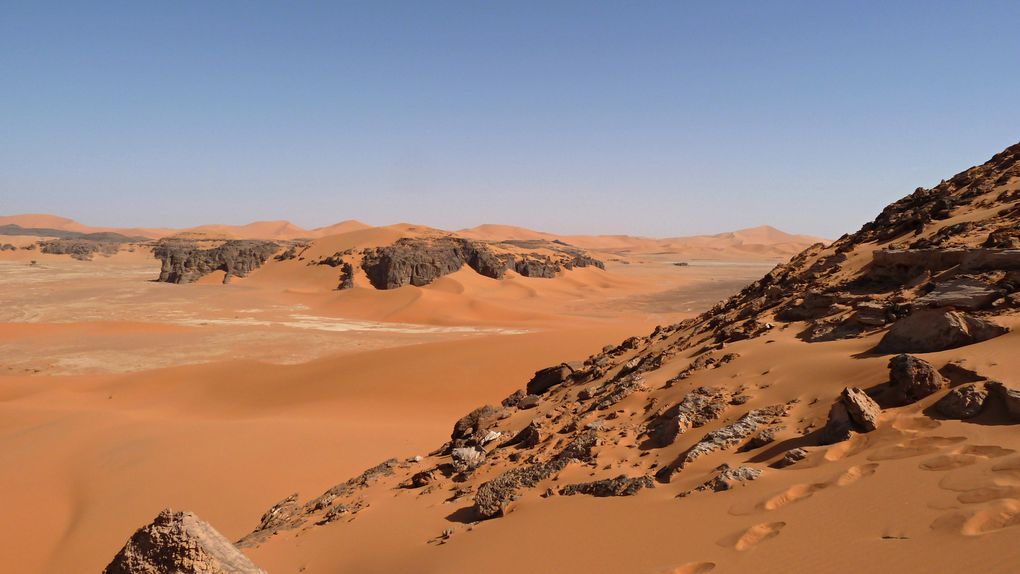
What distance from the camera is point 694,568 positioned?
11.5 feet

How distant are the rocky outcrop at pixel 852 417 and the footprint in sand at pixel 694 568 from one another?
6.50ft

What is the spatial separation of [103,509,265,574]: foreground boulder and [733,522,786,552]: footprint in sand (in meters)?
3.43

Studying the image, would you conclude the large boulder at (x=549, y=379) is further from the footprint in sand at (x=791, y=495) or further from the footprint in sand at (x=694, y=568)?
the footprint in sand at (x=694, y=568)

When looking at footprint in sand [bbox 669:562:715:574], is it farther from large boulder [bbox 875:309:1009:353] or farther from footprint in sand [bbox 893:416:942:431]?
large boulder [bbox 875:309:1009:353]

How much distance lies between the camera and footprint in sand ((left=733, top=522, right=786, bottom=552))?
357 centimetres

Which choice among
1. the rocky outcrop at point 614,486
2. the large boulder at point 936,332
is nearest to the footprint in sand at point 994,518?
the rocky outcrop at point 614,486

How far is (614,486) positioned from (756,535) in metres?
1.64

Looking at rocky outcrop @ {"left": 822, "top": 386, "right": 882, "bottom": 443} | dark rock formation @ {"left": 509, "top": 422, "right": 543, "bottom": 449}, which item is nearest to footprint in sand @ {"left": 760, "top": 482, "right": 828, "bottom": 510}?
rocky outcrop @ {"left": 822, "top": 386, "right": 882, "bottom": 443}

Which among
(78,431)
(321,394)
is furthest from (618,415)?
(78,431)

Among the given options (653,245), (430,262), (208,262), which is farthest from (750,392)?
(653,245)

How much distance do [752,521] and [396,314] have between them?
29.2 m

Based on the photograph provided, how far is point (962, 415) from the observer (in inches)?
167

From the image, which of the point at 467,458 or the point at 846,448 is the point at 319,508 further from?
the point at 846,448

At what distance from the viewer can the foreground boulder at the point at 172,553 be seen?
355 cm
